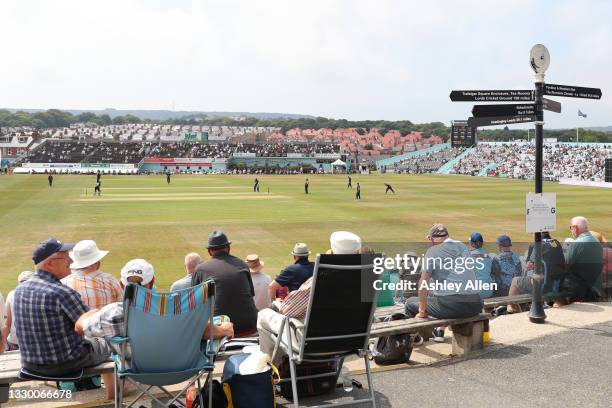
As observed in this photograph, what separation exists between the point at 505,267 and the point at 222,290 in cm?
527

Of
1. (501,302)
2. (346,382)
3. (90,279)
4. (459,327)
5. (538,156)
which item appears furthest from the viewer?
(501,302)

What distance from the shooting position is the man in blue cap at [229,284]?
5969 millimetres

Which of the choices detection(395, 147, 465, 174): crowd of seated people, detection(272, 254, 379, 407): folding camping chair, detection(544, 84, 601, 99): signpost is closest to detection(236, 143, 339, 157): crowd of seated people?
detection(395, 147, 465, 174): crowd of seated people

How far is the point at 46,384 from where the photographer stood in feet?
19.8

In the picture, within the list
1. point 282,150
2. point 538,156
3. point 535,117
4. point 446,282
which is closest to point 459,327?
point 446,282

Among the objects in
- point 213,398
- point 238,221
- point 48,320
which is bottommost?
point 238,221

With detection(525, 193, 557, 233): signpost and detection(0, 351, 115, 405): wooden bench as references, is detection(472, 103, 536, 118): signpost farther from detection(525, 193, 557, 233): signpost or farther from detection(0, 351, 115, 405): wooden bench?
detection(0, 351, 115, 405): wooden bench

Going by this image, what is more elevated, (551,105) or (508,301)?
(551,105)

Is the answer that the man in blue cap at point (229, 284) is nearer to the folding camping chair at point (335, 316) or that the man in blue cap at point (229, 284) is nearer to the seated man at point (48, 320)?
the folding camping chair at point (335, 316)

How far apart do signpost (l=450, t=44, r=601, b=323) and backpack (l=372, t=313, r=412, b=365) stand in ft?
7.88

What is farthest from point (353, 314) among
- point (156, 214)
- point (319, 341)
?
point (156, 214)

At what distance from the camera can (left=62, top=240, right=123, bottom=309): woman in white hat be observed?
5.68 metres

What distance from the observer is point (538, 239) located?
817 centimetres

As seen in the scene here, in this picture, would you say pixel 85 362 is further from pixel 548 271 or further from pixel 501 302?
pixel 548 271
